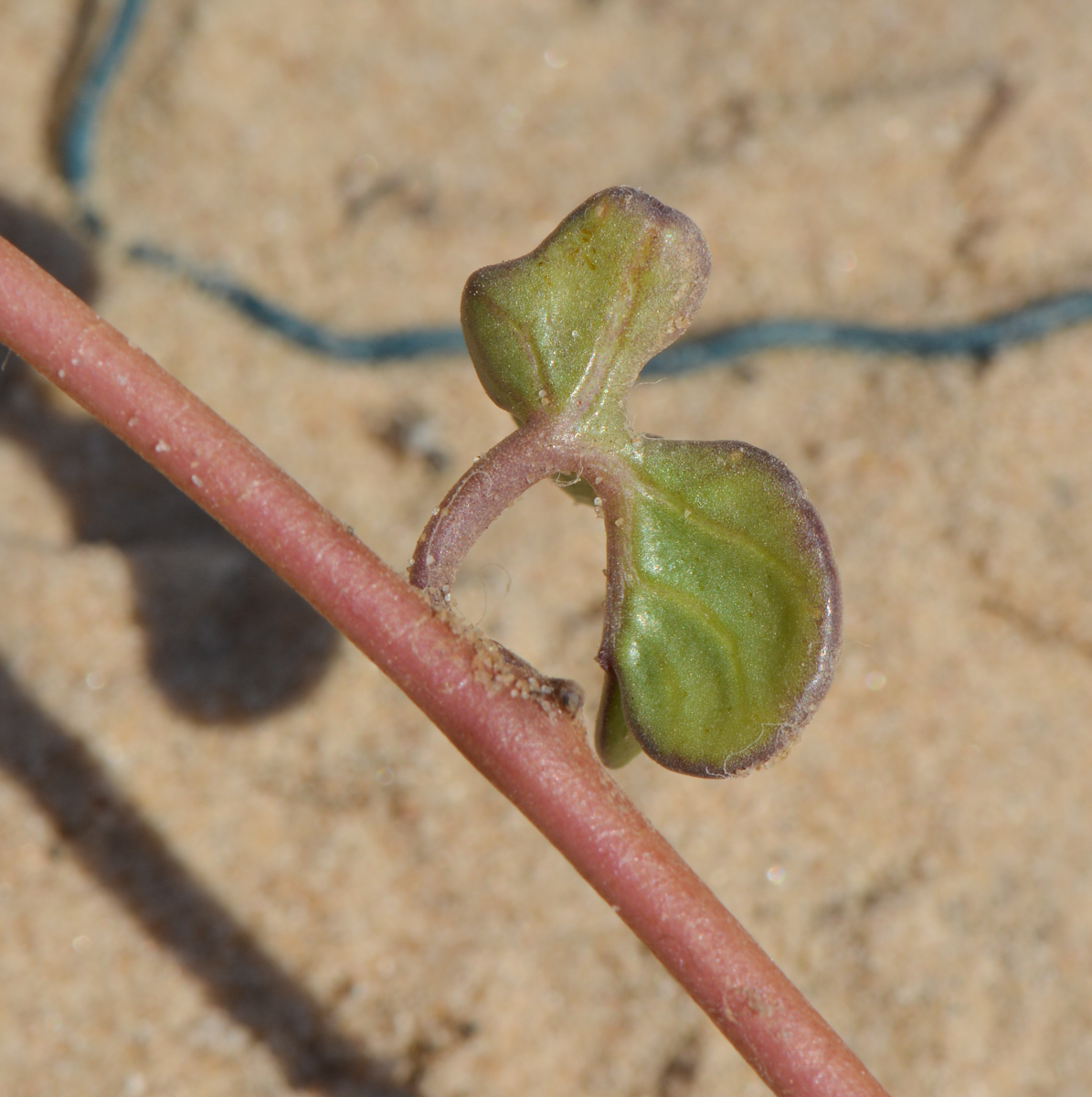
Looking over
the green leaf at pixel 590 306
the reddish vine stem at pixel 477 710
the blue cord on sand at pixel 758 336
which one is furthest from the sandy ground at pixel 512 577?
the green leaf at pixel 590 306

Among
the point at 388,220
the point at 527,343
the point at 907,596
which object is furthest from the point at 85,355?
the point at 388,220

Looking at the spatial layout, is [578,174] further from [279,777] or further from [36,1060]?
[36,1060]

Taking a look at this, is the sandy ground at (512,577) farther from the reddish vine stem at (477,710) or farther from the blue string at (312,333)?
the reddish vine stem at (477,710)

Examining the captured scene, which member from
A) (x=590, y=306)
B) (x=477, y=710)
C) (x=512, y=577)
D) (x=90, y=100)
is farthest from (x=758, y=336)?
(x=90, y=100)

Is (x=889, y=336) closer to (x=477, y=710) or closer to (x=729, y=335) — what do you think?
(x=729, y=335)

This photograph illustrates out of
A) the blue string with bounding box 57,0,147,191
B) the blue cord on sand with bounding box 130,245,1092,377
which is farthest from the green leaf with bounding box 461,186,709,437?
the blue string with bounding box 57,0,147,191

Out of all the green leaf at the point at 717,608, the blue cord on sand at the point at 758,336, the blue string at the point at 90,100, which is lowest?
the blue string at the point at 90,100

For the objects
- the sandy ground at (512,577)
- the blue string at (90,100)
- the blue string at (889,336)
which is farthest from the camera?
the blue string at (90,100)
